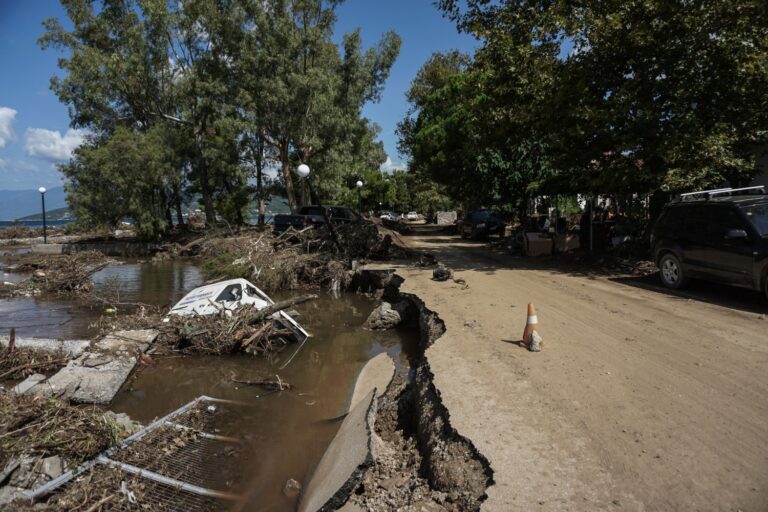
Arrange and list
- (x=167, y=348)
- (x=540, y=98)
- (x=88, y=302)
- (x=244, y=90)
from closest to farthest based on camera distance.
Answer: (x=167, y=348), (x=540, y=98), (x=88, y=302), (x=244, y=90)

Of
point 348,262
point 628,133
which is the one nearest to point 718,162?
point 628,133

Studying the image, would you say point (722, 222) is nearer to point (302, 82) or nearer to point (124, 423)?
point (124, 423)

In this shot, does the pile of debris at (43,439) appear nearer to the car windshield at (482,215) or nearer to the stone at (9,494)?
the stone at (9,494)

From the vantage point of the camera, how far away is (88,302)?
1440 centimetres

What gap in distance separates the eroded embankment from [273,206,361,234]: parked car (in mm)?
13584

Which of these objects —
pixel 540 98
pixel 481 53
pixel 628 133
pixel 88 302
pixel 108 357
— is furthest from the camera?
pixel 88 302

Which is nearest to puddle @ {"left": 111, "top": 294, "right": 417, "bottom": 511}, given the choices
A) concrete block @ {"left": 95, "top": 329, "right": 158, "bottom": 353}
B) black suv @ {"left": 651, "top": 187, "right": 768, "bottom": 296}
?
concrete block @ {"left": 95, "top": 329, "right": 158, "bottom": 353}

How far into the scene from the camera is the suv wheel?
9573 mm

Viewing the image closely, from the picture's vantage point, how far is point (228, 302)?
33.0 ft

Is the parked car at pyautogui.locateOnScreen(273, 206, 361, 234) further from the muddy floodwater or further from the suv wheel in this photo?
the suv wheel

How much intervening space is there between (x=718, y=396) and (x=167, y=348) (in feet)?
29.1

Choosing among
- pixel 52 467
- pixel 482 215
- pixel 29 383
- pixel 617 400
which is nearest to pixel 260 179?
pixel 482 215

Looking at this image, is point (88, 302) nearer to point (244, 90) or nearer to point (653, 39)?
point (244, 90)

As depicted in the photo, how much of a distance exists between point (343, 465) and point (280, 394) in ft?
11.5
